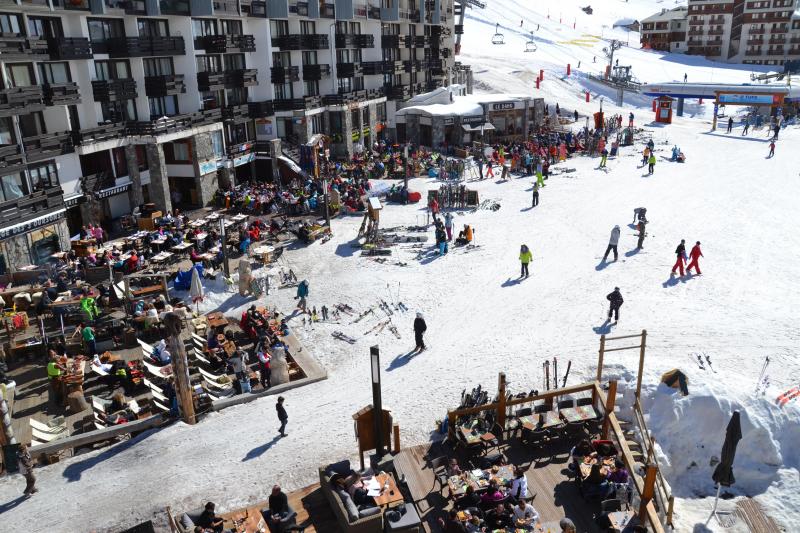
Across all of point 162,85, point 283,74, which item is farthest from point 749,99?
point 162,85

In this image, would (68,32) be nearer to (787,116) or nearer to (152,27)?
(152,27)

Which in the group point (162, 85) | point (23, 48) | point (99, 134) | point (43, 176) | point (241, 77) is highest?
point (23, 48)

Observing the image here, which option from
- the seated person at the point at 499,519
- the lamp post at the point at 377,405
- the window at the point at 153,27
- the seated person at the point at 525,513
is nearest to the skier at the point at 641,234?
the lamp post at the point at 377,405

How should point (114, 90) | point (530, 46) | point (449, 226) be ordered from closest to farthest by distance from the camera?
point (449, 226) < point (114, 90) < point (530, 46)

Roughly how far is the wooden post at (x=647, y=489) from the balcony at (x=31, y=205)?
26.4 meters

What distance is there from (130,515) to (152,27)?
31.5 metres

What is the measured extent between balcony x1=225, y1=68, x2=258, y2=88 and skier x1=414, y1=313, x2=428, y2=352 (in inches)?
1104

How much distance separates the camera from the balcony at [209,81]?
3853cm

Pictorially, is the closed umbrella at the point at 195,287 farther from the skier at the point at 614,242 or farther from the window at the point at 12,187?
the skier at the point at 614,242

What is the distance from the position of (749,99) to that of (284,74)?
167ft

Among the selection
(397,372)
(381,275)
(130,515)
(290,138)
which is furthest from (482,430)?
(290,138)

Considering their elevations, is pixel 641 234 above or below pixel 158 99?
below

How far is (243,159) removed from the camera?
135 feet

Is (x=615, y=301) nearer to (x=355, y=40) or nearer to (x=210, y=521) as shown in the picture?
(x=210, y=521)
